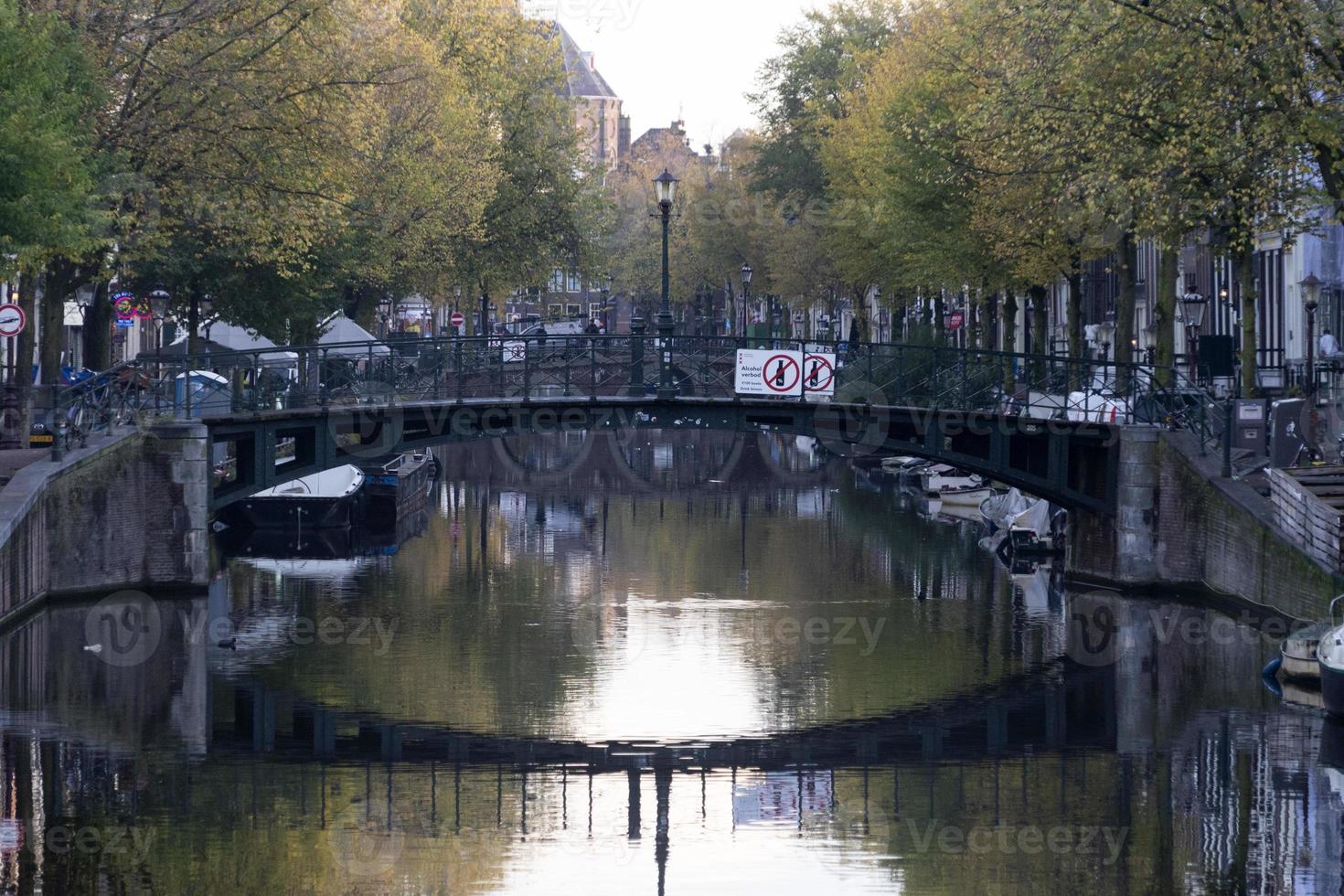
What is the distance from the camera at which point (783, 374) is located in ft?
132

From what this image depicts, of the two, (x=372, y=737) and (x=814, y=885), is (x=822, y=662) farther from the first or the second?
(x=814, y=885)

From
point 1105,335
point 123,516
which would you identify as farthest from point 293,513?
point 1105,335

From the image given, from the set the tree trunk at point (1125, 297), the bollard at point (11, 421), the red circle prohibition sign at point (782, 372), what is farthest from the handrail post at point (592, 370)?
the tree trunk at point (1125, 297)

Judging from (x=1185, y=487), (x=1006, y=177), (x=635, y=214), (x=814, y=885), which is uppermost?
(x=635, y=214)

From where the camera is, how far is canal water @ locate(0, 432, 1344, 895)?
67.5 ft

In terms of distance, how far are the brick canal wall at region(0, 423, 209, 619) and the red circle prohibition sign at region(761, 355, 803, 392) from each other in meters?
10.6

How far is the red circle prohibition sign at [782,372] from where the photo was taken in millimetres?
40219

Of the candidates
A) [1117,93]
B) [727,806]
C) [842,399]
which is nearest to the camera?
[727,806]

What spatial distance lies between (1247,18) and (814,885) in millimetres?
19182

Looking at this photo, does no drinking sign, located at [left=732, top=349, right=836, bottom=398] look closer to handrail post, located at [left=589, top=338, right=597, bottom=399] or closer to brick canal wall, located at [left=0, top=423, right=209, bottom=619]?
handrail post, located at [left=589, top=338, right=597, bottom=399]

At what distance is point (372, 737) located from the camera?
2723 centimetres

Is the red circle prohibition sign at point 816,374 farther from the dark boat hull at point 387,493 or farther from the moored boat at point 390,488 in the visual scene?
the dark boat hull at point 387,493

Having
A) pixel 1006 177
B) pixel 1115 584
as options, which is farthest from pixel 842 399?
pixel 1006 177

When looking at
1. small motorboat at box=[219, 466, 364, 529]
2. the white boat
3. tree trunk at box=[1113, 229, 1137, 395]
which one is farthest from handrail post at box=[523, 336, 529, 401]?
the white boat
